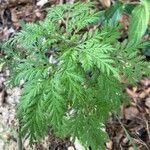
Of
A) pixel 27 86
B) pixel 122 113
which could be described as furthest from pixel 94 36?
pixel 122 113

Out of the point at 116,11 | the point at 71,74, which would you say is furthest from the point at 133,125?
the point at 71,74

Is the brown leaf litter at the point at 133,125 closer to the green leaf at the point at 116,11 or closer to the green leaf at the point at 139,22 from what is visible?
the green leaf at the point at 116,11

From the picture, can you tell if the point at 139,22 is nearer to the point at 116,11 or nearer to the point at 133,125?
the point at 116,11

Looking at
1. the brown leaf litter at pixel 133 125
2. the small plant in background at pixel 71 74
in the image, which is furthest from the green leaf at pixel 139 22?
the brown leaf litter at pixel 133 125

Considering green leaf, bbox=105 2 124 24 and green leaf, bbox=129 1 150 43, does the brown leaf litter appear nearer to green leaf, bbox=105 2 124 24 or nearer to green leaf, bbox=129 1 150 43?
green leaf, bbox=105 2 124 24

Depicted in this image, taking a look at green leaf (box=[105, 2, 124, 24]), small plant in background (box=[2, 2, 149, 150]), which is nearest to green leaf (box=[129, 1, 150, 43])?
small plant in background (box=[2, 2, 149, 150])

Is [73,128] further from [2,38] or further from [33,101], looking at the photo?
[2,38]
